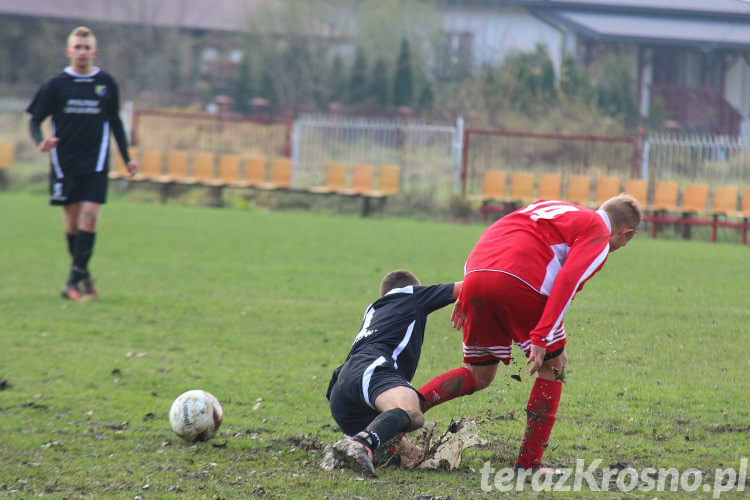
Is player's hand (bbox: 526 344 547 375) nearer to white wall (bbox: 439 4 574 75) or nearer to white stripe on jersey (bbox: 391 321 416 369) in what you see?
white stripe on jersey (bbox: 391 321 416 369)

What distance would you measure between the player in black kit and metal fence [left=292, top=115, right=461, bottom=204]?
15.4 metres

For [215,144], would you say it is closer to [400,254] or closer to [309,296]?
[400,254]

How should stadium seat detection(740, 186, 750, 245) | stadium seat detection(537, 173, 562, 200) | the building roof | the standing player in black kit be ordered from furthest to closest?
the building roof < stadium seat detection(537, 173, 562, 200) < stadium seat detection(740, 186, 750, 245) < the standing player in black kit

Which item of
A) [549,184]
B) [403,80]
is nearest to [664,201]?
[549,184]

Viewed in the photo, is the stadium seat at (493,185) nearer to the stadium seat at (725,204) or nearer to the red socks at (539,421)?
the stadium seat at (725,204)

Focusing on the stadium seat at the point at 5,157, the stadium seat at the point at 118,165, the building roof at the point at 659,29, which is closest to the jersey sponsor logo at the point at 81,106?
the stadium seat at the point at 118,165

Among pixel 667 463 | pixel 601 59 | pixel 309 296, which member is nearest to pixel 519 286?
pixel 667 463

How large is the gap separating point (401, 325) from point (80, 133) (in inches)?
208

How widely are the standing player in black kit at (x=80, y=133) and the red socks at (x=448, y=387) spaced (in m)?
5.05

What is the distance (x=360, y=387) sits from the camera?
13.6 feet

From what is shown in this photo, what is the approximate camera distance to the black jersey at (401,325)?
441 centimetres

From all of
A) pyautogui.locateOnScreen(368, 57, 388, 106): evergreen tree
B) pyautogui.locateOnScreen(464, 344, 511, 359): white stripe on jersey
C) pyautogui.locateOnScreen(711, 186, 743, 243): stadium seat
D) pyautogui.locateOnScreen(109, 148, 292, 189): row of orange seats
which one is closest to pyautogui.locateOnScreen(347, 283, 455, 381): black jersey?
pyautogui.locateOnScreen(464, 344, 511, 359): white stripe on jersey

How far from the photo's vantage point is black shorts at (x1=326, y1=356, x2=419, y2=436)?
414cm

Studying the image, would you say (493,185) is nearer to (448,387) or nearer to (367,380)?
(448,387)
